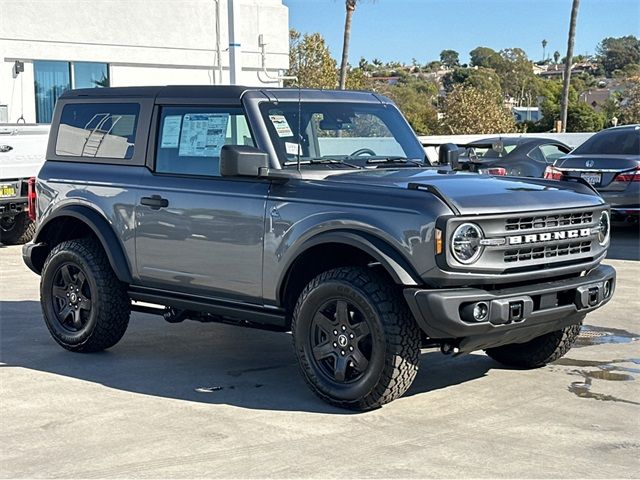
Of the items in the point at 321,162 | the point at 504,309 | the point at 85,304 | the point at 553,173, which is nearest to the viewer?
the point at 504,309

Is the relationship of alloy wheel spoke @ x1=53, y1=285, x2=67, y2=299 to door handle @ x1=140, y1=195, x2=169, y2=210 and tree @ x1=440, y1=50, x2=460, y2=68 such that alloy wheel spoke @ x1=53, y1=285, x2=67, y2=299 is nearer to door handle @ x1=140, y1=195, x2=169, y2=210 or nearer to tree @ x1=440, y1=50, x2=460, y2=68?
door handle @ x1=140, y1=195, x2=169, y2=210

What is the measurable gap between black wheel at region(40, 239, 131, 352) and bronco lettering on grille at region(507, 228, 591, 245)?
3090 millimetres

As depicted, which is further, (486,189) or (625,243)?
(625,243)

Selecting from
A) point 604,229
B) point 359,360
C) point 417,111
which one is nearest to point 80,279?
Answer: point 359,360

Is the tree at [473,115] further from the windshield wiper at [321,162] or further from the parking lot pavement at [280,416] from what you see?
the windshield wiper at [321,162]

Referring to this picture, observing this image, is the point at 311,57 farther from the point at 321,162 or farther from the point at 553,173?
the point at 321,162

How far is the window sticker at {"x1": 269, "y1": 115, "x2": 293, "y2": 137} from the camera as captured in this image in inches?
282

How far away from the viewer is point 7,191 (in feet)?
46.6

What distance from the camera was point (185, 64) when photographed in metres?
31.3

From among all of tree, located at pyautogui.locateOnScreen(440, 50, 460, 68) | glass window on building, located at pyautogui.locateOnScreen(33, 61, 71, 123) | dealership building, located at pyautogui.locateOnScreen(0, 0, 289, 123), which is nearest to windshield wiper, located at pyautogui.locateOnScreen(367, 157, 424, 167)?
dealership building, located at pyautogui.locateOnScreen(0, 0, 289, 123)

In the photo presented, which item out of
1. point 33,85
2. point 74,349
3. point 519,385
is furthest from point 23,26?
point 519,385

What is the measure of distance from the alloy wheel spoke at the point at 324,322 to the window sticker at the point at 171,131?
1.85 meters

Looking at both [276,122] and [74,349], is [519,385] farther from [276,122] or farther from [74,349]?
[74,349]

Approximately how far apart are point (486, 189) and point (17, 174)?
9.46m
